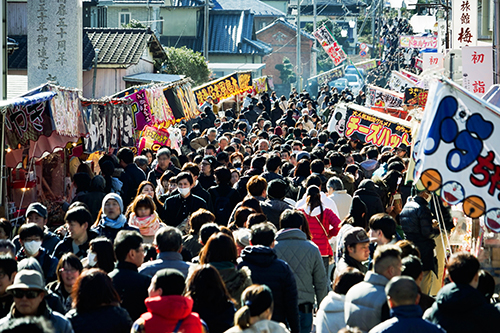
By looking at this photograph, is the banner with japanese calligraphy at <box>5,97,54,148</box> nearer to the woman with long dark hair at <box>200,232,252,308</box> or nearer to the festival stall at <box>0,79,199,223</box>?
the festival stall at <box>0,79,199,223</box>

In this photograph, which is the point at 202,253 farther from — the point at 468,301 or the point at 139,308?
the point at 468,301

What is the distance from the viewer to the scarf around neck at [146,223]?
308 inches

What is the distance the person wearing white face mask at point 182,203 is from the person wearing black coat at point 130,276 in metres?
3.04

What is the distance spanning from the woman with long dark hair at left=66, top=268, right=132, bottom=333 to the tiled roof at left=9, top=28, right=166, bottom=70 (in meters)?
21.4

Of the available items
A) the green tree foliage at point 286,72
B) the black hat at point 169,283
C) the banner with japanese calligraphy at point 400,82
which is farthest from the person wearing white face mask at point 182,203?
the green tree foliage at point 286,72

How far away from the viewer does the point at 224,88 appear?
24297mm

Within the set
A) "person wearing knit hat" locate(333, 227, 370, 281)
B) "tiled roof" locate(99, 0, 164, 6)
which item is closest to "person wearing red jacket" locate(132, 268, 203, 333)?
"person wearing knit hat" locate(333, 227, 370, 281)

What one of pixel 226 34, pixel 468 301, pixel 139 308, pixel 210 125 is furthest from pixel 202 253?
pixel 226 34

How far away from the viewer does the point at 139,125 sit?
1503 cm

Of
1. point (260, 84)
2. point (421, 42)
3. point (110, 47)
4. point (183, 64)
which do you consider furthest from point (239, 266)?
point (421, 42)

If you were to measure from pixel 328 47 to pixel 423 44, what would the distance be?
8.52m

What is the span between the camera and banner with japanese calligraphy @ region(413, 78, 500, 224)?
615 cm

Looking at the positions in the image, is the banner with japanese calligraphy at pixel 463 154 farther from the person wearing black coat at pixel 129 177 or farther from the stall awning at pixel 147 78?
the stall awning at pixel 147 78

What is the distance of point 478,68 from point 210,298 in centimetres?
1017
